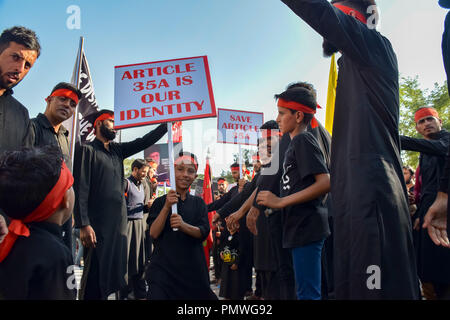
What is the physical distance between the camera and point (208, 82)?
373cm

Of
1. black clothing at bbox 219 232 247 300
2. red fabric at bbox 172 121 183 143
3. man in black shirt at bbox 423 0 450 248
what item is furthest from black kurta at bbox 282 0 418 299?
red fabric at bbox 172 121 183 143

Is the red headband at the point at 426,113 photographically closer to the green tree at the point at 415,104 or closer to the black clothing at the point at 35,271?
the black clothing at the point at 35,271

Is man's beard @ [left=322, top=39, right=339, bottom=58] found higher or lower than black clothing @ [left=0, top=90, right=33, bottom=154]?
higher

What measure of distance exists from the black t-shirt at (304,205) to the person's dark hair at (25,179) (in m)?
1.62

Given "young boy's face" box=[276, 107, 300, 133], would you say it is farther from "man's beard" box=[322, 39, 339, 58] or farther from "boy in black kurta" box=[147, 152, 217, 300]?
"boy in black kurta" box=[147, 152, 217, 300]

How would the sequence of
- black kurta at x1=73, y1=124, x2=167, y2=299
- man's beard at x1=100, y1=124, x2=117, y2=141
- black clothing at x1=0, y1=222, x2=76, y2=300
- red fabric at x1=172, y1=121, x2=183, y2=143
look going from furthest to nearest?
red fabric at x1=172, y1=121, x2=183, y2=143, man's beard at x1=100, y1=124, x2=117, y2=141, black kurta at x1=73, y1=124, x2=167, y2=299, black clothing at x1=0, y1=222, x2=76, y2=300

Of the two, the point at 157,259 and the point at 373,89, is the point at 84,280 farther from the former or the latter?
the point at 373,89

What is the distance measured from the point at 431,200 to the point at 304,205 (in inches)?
96.4

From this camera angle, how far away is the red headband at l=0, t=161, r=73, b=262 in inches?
61.4

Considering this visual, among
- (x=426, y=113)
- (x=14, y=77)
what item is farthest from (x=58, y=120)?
(x=426, y=113)

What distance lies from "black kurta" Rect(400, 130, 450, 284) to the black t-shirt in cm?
178

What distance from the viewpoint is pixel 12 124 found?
8.03 feet

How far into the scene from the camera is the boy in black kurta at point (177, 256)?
306cm
